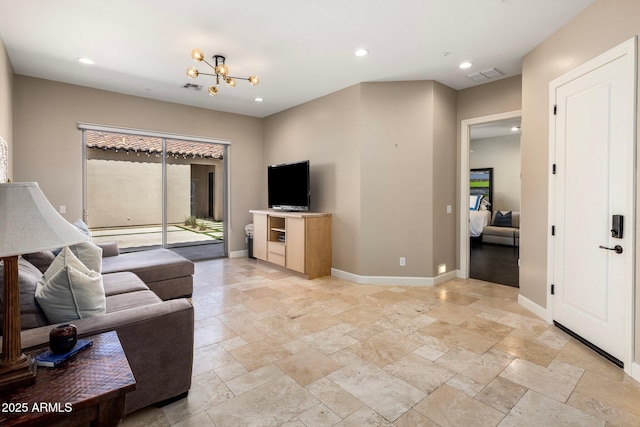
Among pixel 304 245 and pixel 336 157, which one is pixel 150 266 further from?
pixel 336 157

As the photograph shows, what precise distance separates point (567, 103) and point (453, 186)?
2.05 metres

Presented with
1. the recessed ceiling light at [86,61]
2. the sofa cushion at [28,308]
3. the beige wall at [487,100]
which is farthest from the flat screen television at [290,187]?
the sofa cushion at [28,308]

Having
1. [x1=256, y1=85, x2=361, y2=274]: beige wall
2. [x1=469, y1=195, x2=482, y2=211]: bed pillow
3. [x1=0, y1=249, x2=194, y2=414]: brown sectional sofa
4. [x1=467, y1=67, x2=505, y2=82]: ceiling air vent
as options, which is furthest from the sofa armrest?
[x1=469, y1=195, x2=482, y2=211]: bed pillow

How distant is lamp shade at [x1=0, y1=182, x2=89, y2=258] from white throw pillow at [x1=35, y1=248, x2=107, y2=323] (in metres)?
0.76

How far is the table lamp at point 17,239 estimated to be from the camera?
3.65ft

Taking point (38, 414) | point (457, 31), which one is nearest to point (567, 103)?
point (457, 31)

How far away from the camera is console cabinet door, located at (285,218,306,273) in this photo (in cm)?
498

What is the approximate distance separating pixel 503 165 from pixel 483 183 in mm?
708

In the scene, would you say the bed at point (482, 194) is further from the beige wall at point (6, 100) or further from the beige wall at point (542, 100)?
the beige wall at point (6, 100)

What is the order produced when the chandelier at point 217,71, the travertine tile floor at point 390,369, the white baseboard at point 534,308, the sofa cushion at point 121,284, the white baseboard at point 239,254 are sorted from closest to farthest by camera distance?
the travertine tile floor at point 390,369 < the sofa cushion at point 121,284 < the chandelier at point 217,71 < the white baseboard at point 534,308 < the white baseboard at point 239,254

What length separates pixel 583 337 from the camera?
2.87 metres

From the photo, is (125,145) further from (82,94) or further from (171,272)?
(171,272)

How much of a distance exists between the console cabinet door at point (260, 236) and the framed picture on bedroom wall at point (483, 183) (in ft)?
21.4

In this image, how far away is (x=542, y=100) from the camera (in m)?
3.45
